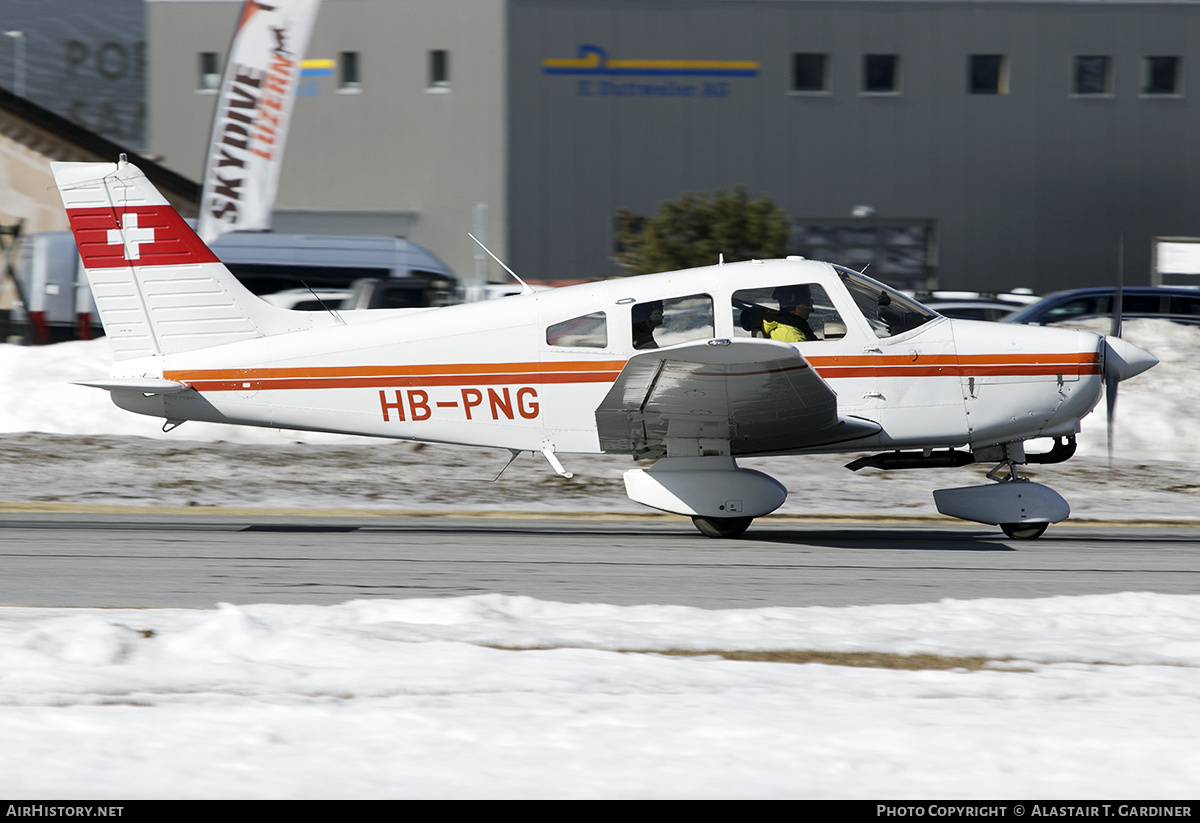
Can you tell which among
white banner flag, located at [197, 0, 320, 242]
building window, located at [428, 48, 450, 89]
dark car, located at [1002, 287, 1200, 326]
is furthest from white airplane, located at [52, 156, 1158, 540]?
building window, located at [428, 48, 450, 89]

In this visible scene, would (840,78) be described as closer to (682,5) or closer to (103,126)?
(682,5)

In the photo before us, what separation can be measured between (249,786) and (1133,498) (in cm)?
968

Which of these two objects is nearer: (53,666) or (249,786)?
(249,786)

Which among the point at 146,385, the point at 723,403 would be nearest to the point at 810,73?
the point at 723,403

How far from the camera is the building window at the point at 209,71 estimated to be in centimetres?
3538

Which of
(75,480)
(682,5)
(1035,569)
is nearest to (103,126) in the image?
(682,5)

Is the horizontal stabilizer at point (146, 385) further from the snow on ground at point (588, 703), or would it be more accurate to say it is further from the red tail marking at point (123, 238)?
the snow on ground at point (588, 703)

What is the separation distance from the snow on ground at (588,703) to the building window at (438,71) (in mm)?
30584

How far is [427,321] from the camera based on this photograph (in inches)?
344

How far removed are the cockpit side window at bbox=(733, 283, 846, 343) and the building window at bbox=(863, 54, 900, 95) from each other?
28.7 meters

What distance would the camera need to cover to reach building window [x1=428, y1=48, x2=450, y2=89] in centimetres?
3450

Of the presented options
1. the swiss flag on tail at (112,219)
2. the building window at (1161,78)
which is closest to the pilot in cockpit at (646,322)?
the swiss flag on tail at (112,219)

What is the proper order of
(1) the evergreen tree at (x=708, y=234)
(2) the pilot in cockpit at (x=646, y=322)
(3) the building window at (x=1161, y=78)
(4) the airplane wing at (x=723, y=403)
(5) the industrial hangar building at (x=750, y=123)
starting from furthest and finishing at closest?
(3) the building window at (x=1161, y=78) → (5) the industrial hangar building at (x=750, y=123) → (1) the evergreen tree at (x=708, y=234) → (2) the pilot in cockpit at (x=646, y=322) → (4) the airplane wing at (x=723, y=403)

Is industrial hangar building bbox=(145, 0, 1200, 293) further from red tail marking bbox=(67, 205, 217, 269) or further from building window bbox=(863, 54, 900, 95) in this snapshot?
red tail marking bbox=(67, 205, 217, 269)
